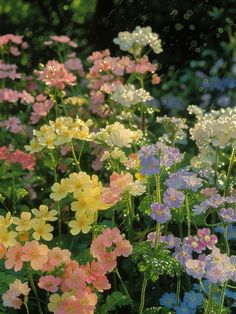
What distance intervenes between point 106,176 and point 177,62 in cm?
214

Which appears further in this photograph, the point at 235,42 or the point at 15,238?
the point at 235,42

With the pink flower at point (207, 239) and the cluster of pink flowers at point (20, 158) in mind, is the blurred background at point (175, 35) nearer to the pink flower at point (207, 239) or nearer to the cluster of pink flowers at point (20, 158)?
the cluster of pink flowers at point (20, 158)

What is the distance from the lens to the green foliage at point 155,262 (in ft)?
6.59

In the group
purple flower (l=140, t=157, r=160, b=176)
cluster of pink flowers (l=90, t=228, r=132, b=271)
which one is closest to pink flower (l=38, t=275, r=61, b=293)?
cluster of pink flowers (l=90, t=228, r=132, b=271)

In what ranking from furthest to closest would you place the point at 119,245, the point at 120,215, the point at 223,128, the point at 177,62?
the point at 177,62 → the point at 120,215 → the point at 223,128 → the point at 119,245

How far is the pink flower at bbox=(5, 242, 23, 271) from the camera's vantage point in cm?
191

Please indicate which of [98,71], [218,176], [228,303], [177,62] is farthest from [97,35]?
[228,303]

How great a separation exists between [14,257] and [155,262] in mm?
371

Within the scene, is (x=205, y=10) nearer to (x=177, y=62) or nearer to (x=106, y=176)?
(x=177, y=62)

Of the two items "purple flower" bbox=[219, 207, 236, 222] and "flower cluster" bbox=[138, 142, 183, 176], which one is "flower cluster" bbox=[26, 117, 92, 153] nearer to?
"flower cluster" bbox=[138, 142, 183, 176]

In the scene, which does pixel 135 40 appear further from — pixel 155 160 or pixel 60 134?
pixel 155 160

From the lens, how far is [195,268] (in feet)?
6.14

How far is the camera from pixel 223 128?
2.19 metres

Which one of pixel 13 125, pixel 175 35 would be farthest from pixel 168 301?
pixel 175 35
